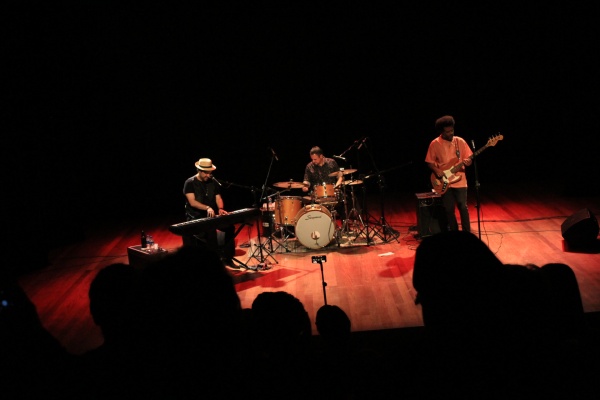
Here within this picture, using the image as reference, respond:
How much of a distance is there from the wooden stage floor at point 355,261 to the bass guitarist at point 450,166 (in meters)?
0.63

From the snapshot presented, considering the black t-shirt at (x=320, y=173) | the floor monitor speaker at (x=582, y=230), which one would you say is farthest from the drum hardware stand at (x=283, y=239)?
the floor monitor speaker at (x=582, y=230)

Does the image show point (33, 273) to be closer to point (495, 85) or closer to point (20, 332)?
point (20, 332)

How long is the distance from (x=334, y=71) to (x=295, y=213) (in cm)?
387

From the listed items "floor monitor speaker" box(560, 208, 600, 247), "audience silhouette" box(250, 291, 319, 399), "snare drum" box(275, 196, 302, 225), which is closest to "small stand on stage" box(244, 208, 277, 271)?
"snare drum" box(275, 196, 302, 225)

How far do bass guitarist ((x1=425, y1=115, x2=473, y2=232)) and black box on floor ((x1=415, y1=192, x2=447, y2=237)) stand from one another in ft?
1.45

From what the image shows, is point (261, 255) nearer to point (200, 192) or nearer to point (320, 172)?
point (200, 192)

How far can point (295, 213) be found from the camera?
833cm

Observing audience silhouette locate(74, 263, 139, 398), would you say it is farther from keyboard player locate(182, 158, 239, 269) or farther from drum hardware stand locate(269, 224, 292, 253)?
drum hardware stand locate(269, 224, 292, 253)

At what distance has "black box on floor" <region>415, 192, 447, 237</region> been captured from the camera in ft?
27.1

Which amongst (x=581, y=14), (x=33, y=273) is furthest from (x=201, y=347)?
(x=581, y=14)

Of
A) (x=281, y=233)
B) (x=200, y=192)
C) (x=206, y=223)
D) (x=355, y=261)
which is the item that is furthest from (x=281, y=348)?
(x=281, y=233)

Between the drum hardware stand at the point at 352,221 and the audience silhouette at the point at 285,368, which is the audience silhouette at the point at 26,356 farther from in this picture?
the drum hardware stand at the point at 352,221

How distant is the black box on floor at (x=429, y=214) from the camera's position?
326 inches

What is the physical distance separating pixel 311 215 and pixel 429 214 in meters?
1.82
